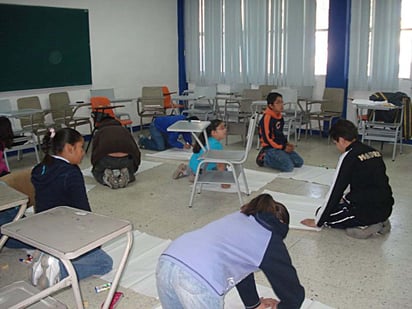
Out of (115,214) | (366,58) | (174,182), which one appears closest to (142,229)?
(115,214)

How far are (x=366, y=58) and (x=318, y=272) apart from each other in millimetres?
4811

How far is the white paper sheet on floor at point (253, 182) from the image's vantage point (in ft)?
15.0

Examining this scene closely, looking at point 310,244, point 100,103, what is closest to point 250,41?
point 100,103

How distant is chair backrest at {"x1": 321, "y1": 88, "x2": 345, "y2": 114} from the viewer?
6887 millimetres

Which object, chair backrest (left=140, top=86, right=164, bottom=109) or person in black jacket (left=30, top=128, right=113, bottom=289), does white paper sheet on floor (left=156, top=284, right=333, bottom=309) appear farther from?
chair backrest (left=140, top=86, right=164, bottom=109)

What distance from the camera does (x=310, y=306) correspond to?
240 centimetres

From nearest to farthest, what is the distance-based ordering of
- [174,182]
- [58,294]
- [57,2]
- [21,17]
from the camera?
[58,294], [174,182], [21,17], [57,2]

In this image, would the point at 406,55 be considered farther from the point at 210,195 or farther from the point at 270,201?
the point at 270,201

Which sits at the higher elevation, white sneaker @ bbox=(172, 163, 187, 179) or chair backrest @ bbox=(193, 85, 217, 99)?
chair backrest @ bbox=(193, 85, 217, 99)

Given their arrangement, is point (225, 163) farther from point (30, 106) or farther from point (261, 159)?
point (30, 106)

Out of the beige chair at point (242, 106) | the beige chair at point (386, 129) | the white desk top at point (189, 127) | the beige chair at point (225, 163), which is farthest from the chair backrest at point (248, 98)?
the beige chair at point (225, 163)

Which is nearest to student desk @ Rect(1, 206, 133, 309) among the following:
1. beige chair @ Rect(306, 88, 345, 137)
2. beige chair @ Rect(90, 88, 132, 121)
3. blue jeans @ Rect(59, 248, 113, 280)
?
blue jeans @ Rect(59, 248, 113, 280)

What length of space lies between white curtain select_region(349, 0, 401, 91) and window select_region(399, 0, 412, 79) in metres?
0.07

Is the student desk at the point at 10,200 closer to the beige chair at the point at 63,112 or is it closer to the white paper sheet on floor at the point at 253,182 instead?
the white paper sheet on floor at the point at 253,182
